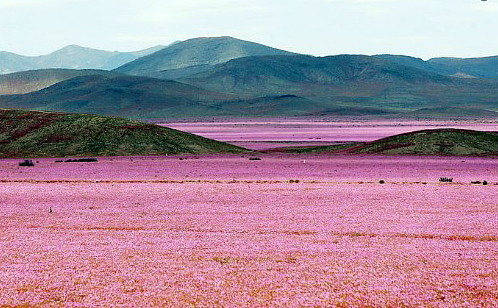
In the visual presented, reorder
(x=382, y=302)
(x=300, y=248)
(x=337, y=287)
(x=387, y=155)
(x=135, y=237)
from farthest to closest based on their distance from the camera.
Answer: (x=387, y=155) < (x=135, y=237) < (x=300, y=248) < (x=337, y=287) < (x=382, y=302)

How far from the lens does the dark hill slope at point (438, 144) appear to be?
263ft

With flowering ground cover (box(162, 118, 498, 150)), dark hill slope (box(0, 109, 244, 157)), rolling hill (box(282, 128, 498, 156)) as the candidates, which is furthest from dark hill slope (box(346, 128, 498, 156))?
flowering ground cover (box(162, 118, 498, 150))

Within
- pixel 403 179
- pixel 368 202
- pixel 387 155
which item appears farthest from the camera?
pixel 387 155

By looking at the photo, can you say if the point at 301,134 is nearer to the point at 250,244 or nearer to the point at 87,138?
the point at 87,138

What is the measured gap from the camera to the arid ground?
55.1ft

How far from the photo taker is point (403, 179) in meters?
50.2

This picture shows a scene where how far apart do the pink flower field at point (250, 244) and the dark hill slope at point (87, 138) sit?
125 feet

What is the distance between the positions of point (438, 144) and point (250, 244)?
209 feet

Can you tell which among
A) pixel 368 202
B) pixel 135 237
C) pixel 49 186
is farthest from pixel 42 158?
pixel 135 237

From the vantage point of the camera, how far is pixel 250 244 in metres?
23.2

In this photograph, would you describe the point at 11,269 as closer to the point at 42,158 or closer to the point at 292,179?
the point at 292,179

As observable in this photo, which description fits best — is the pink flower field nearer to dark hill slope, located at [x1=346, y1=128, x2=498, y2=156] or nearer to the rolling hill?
the rolling hill

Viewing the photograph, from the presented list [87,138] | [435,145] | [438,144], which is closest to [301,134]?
[87,138]

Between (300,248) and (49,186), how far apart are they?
28094mm
